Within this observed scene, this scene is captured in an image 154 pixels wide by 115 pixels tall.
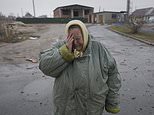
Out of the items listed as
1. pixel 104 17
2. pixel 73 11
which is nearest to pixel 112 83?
pixel 104 17

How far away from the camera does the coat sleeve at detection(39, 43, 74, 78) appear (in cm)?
200

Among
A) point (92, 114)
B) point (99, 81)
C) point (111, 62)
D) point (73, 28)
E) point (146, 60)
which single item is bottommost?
point (146, 60)

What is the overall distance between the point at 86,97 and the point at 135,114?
2.34 meters

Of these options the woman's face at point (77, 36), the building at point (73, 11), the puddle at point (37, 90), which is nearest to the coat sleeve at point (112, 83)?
the woman's face at point (77, 36)

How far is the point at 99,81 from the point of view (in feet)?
7.22

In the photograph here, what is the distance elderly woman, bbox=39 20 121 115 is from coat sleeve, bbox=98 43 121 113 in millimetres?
11

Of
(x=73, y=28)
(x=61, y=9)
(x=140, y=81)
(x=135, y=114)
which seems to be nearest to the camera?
(x=73, y=28)

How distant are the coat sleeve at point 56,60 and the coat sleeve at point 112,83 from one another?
0.46 meters

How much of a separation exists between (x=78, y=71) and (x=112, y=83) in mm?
483

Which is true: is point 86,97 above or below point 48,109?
above

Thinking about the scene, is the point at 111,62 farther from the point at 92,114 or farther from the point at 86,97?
the point at 92,114

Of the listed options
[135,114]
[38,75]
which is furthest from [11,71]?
[135,114]

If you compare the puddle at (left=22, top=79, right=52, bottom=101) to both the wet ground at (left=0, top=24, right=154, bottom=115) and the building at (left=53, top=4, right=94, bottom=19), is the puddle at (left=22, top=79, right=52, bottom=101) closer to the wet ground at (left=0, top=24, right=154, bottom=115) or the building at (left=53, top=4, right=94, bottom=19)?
the wet ground at (left=0, top=24, right=154, bottom=115)

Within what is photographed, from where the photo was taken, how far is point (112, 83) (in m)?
2.36
